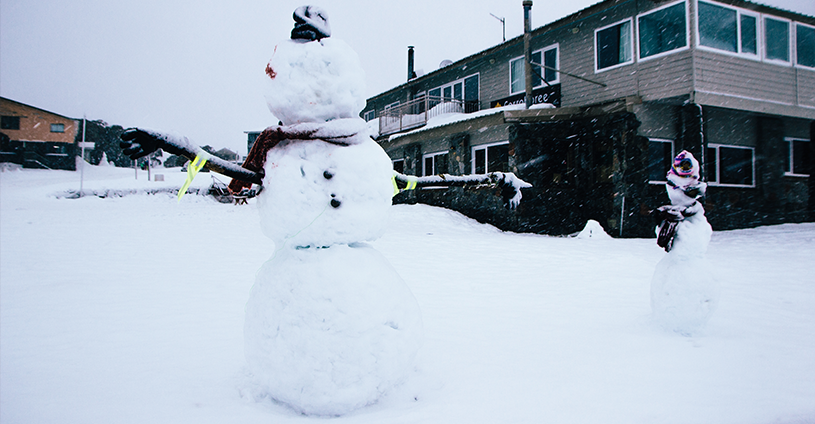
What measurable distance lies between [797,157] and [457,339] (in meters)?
16.1

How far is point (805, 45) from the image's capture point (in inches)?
473

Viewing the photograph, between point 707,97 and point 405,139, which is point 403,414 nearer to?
point 707,97

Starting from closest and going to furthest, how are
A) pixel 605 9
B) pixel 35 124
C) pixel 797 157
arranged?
1. pixel 605 9
2. pixel 797 157
3. pixel 35 124

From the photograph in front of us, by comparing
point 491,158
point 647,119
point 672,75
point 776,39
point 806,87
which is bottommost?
point 491,158

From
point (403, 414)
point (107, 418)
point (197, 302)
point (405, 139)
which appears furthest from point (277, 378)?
point (405, 139)

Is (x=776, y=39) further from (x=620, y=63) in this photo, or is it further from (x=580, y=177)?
(x=580, y=177)

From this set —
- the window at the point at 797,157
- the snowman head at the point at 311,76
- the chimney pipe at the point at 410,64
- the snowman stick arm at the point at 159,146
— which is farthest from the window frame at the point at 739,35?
the chimney pipe at the point at 410,64

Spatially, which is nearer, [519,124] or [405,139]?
[519,124]

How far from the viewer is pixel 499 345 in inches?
133

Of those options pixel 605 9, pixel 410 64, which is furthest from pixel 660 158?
pixel 410 64

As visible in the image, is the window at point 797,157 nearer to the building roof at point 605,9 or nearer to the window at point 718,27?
the building roof at point 605,9

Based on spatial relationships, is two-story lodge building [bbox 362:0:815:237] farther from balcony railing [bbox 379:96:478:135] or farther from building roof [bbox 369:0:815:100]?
balcony railing [bbox 379:96:478:135]

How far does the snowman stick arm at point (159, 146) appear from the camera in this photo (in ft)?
5.95

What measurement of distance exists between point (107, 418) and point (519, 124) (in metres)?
11.0
